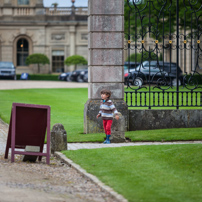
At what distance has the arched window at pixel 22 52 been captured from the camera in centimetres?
5825

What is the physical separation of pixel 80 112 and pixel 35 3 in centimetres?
4270

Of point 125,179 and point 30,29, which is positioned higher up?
point 30,29

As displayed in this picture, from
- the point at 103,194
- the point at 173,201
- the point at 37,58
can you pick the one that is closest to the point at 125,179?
the point at 103,194

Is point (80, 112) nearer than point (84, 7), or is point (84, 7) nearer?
point (80, 112)

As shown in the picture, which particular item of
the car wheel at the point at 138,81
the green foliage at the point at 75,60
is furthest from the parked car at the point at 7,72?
the car wheel at the point at 138,81

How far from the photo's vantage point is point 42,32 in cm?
5822

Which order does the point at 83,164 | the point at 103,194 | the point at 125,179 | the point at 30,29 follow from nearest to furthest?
the point at 103,194 < the point at 125,179 < the point at 83,164 < the point at 30,29

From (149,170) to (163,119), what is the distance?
17.3 feet

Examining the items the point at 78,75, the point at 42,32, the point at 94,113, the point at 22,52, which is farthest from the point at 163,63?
the point at 22,52

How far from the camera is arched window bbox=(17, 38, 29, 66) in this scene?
58.2m

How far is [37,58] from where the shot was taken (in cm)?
5459

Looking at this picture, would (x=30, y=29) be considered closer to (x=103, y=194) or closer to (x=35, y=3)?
(x=35, y=3)

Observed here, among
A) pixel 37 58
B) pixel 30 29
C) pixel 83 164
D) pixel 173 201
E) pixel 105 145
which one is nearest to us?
pixel 173 201

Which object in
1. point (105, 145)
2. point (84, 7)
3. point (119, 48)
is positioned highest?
point (84, 7)
